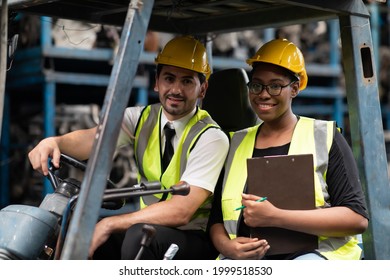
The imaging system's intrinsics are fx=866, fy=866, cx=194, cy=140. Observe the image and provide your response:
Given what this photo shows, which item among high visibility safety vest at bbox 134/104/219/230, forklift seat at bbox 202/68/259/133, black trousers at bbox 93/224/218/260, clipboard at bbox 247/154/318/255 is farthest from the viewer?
forklift seat at bbox 202/68/259/133

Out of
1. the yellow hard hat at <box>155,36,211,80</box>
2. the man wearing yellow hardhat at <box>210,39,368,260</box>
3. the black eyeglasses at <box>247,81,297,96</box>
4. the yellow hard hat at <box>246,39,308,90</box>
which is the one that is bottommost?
the man wearing yellow hardhat at <box>210,39,368,260</box>

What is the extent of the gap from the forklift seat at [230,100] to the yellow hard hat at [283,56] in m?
0.64

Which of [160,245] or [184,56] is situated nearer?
[160,245]

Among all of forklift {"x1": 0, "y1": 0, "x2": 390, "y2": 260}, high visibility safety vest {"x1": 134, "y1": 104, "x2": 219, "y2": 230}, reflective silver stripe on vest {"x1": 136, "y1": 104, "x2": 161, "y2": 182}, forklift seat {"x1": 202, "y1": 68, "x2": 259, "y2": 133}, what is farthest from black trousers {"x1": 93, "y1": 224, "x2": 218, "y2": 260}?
forklift seat {"x1": 202, "y1": 68, "x2": 259, "y2": 133}

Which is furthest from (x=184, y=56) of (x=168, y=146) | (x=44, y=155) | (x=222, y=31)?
(x=44, y=155)

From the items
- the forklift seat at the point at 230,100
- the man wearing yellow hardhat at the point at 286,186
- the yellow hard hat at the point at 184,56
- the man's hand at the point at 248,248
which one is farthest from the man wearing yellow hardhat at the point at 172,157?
the forklift seat at the point at 230,100

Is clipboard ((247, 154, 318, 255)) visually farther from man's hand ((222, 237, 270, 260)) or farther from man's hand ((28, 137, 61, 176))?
man's hand ((28, 137, 61, 176))

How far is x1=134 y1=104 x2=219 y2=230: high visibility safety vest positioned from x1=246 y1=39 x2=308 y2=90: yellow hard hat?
42 cm

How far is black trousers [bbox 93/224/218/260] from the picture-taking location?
3537 millimetres

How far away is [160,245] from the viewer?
365 centimetres

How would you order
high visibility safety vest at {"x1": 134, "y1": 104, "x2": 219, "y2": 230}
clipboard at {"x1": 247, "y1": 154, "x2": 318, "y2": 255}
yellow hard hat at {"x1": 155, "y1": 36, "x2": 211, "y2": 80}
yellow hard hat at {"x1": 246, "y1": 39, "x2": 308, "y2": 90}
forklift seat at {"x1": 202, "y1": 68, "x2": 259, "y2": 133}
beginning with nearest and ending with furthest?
clipboard at {"x1": 247, "y1": 154, "x2": 318, "y2": 255} < yellow hard hat at {"x1": 246, "y1": 39, "x2": 308, "y2": 90} < high visibility safety vest at {"x1": 134, "y1": 104, "x2": 219, "y2": 230} < yellow hard hat at {"x1": 155, "y1": 36, "x2": 211, "y2": 80} < forklift seat at {"x1": 202, "y1": 68, "x2": 259, "y2": 133}

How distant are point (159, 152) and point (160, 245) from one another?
566 millimetres

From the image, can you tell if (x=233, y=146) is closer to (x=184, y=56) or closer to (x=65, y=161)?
(x=184, y=56)
